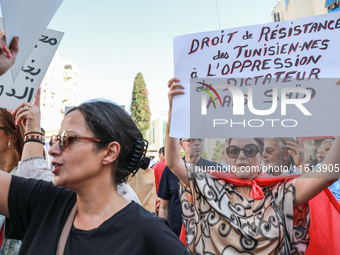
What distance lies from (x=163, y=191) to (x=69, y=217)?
217 centimetres

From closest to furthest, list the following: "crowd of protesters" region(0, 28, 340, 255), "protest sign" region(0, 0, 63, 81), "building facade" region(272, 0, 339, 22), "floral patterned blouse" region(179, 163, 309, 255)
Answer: "protest sign" region(0, 0, 63, 81) < "crowd of protesters" region(0, 28, 340, 255) < "floral patterned blouse" region(179, 163, 309, 255) < "building facade" region(272, 0, 339, 22)

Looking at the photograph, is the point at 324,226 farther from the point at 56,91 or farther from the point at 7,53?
the point at 56,91

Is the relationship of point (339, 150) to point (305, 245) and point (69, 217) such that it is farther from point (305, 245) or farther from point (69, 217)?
point (69, 217)

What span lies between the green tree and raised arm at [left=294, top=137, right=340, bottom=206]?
43811 mm

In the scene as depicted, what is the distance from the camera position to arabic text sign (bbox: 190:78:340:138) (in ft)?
6.68

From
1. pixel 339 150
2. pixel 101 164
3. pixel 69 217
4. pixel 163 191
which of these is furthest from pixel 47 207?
pixel 163 191

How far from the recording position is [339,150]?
199cm

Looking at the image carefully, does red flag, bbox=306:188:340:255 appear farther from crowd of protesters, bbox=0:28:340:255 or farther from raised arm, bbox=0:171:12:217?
raised arm, bbox=0:171:12:217

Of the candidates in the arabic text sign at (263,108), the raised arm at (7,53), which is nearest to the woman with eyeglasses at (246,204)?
the arabic text sign at (263,108)

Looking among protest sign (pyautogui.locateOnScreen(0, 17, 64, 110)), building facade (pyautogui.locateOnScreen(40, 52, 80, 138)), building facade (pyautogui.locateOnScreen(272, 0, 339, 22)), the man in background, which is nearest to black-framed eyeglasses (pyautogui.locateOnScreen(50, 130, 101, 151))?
protest sign (pyautogui.locateOnScreen(0, 17, 64, 110))

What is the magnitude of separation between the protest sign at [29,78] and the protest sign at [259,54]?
3.39ft

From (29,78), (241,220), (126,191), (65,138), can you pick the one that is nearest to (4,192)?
(65,138)

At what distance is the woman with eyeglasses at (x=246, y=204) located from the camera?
1.97 metres

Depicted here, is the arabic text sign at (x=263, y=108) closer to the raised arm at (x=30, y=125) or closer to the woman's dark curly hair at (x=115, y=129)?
the woman's dark curly hair at (x=115, y=129)
